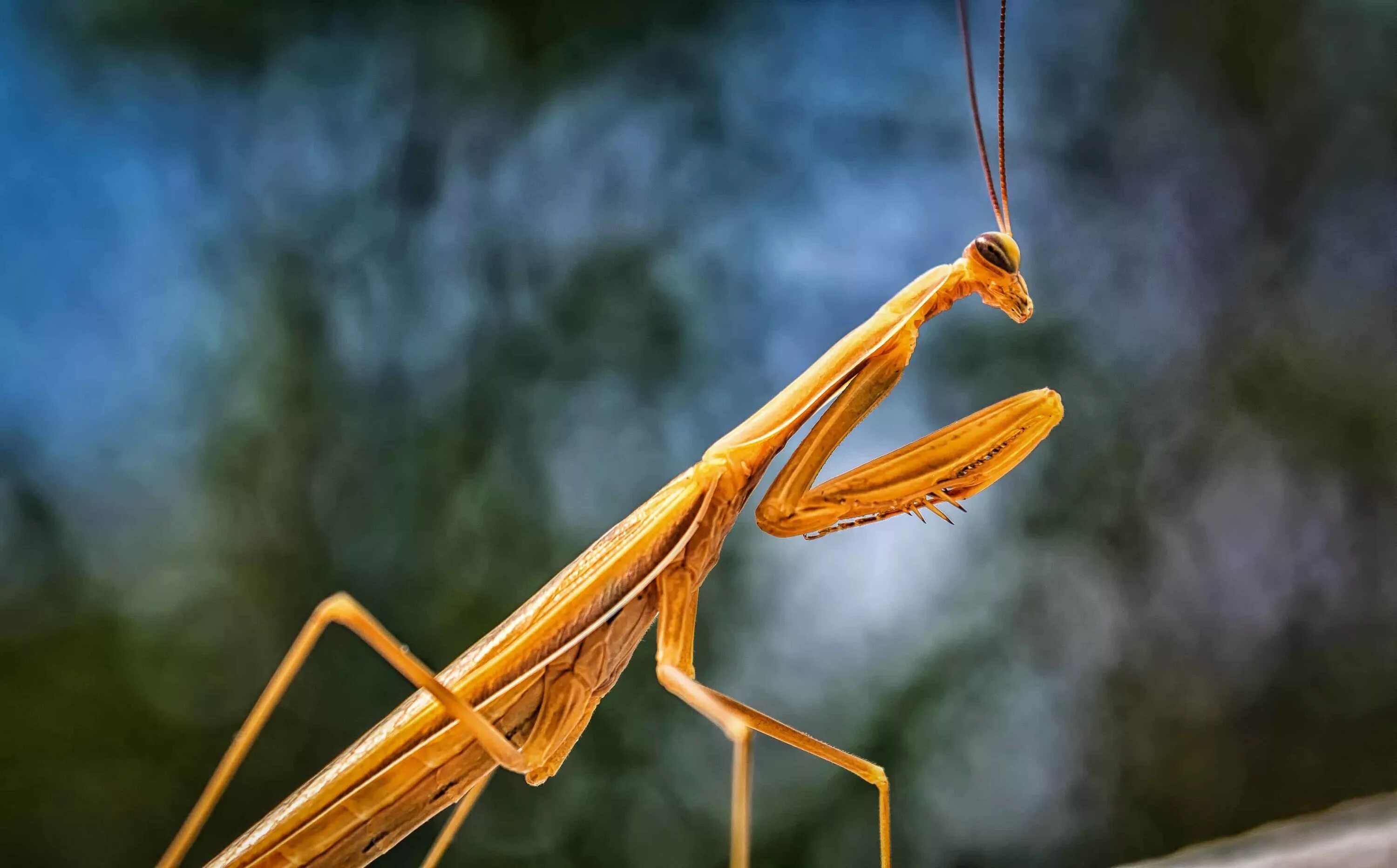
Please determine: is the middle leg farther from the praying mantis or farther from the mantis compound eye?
the mantis compound eye

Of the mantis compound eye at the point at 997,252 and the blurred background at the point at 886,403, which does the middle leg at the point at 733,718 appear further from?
the blurred background at the point at 886,403

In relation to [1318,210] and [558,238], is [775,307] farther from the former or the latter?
[1318,210]

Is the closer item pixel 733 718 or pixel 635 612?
pixel 733 718

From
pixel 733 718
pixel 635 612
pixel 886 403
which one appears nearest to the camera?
pixel 733 718

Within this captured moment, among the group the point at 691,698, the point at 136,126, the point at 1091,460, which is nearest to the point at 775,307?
the point at 1091,460

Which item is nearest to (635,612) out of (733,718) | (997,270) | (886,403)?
(733,718)

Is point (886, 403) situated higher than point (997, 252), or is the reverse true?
point (997, 252)

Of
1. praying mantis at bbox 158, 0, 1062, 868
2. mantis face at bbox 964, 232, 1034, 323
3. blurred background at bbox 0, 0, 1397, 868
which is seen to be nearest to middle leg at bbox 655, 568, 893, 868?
praying mantis at bbox 158, 0, 1062, 868

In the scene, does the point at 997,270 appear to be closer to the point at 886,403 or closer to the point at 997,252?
the point at 997,252
